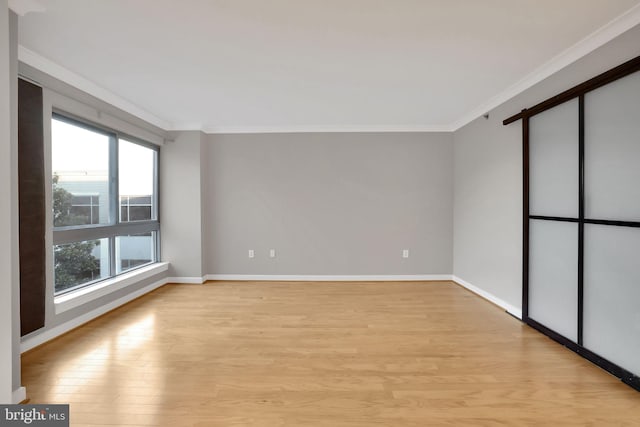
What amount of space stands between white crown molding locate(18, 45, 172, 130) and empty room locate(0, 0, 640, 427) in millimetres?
22

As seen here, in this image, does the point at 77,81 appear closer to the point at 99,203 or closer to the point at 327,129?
the point at 99,203

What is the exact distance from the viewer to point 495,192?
11.8ft

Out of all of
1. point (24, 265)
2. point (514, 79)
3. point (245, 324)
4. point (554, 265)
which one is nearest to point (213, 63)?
point (24, 265)

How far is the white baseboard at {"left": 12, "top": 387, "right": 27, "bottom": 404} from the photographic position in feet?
5.78

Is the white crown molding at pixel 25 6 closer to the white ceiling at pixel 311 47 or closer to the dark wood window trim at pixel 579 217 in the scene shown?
the white ceiling at pixel 311 47

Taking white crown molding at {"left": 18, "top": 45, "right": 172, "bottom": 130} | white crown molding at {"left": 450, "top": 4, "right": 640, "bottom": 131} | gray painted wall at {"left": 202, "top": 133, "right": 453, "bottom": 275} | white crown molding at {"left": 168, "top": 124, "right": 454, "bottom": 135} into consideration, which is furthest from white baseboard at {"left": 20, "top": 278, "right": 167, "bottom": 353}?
white crown molding at {"left": 450, "top": 4, "right": 640, "bottom": 131}

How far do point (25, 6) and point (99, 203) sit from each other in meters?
2.17

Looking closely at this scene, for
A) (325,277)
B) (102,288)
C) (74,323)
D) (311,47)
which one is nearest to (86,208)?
(102,288)

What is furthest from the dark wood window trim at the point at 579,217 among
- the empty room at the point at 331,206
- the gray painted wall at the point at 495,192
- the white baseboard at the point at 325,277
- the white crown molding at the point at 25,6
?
the white crown molding at the point at 25,6

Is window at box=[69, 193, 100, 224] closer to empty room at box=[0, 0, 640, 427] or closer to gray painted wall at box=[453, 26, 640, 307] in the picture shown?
empty room at box=[0, 0, 640, 427]

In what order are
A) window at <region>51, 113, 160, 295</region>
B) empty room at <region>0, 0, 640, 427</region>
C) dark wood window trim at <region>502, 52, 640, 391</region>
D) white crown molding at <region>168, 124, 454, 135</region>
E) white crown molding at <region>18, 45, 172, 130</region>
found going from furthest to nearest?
1. white crown molding at <region>168, 124, 454, 135</region>
2. window at <region>51, 113, 160, 295</region>
3. white crown molding at <region>18, 45, 172, 130</region>
4. dark wood window trim at <region>502, 52, 640, 391</region>
5. empty room at <region>0, 0, 640, 427</region>

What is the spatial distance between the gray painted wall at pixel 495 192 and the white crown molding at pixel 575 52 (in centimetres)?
5

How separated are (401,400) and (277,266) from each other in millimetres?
3231

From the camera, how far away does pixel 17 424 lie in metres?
1.57
